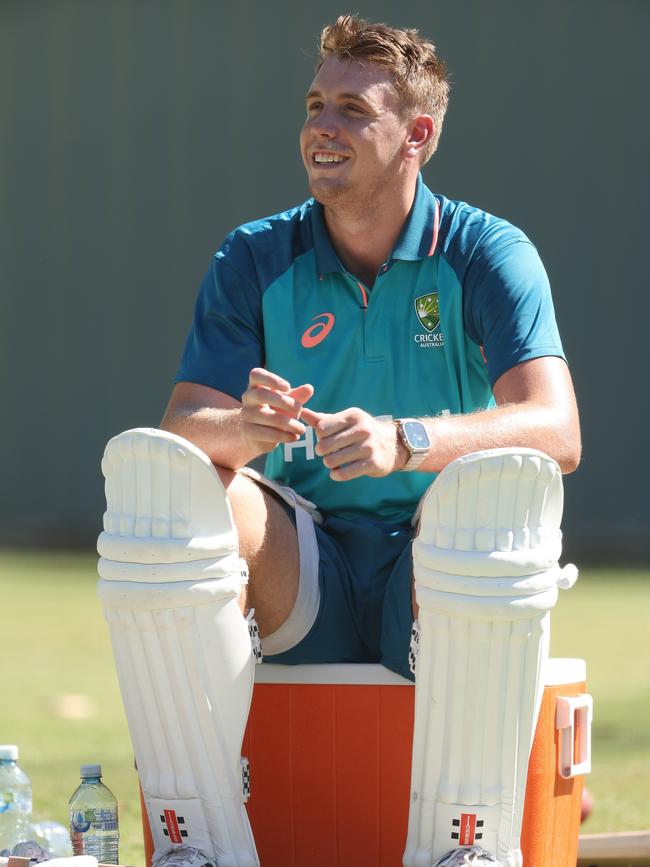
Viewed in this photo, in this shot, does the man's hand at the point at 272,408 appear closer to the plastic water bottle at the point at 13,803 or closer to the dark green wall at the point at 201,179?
the plastic water bottle at the point at 13,803

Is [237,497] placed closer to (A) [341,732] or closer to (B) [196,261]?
(A) [341,732]

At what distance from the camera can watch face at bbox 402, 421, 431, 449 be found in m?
1.88

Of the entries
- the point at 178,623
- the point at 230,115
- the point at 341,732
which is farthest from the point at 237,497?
the point at 230,115

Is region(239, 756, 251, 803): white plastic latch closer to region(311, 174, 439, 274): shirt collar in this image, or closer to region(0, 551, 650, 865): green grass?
region(0, 551, 650, 865): green grass

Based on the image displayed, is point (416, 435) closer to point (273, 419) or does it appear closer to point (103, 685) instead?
point (273, 419)

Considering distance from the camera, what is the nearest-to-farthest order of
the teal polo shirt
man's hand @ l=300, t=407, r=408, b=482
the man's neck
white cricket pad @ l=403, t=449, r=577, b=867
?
white cricket pad @ l=403, t=449, r=577, b=867
man's hand @ l=300, t=407, r=408, b=482
the teal polo shirt
the man's neck

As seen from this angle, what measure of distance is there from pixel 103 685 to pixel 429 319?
227 centimetres

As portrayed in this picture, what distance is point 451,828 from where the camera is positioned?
1744 millimetres

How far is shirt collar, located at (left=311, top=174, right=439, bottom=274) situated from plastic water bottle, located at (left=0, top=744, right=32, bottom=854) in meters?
0.94

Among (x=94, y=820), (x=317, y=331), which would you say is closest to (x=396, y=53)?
(x=317, y=331)

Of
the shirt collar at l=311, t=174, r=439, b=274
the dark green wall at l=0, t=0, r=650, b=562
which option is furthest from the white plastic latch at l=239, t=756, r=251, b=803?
the dark green wall at l=0, t=0, r=650, b=562

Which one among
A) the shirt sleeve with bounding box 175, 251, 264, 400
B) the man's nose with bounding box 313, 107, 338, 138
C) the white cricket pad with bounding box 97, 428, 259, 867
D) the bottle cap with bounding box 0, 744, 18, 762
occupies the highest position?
the man's nose with bounding box 313, 107, 338, 138

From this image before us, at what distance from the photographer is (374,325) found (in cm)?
229

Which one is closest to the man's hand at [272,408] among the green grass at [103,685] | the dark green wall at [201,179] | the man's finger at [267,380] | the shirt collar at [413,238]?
the man's finger at [267,380]
